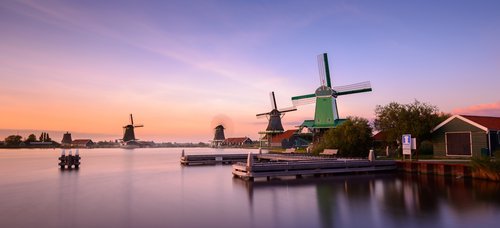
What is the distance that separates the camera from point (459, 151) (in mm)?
28422

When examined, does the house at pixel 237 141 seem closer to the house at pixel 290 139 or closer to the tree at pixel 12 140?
the house at pixel 290 139

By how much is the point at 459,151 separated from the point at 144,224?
25.8 meters

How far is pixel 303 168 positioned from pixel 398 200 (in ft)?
32.5

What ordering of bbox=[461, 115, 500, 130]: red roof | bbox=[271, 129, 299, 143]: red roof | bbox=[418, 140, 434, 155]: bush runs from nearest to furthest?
1. bbox=[461, 115, 500, 130]: red roof
2. bbox=[418, 140, 434, 155]: bush
3. bbox=[271, 129, 299, 143]: red roof

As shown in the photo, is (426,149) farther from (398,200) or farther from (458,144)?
(398,200)

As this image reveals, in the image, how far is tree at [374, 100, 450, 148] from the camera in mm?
30156

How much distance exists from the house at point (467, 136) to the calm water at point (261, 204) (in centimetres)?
717

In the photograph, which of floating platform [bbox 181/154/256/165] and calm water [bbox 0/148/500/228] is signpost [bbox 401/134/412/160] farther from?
floating platform [bbox 181/154/256/165]

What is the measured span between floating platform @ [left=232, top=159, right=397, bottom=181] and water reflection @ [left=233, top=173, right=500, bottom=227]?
37.3 inches

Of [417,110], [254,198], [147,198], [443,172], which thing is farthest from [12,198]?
[417,110]

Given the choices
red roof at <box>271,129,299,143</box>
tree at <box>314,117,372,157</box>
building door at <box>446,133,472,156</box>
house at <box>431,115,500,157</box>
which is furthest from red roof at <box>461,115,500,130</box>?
red roof at <box>271,129,299,143</box>

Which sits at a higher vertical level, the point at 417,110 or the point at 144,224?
the point at 417,110

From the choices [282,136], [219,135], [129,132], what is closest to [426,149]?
[282,136]

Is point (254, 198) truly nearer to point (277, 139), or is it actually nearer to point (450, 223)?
point (450, 223)
